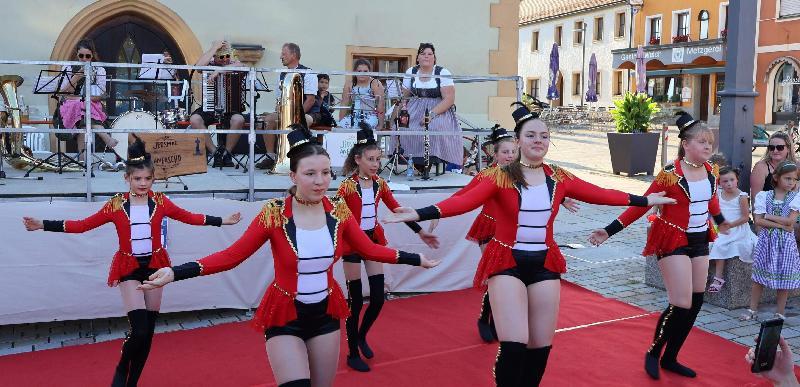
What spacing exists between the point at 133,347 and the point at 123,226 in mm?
832

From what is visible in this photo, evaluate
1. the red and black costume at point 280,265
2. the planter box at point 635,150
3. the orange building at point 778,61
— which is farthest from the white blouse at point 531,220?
the orange building at point 778,61

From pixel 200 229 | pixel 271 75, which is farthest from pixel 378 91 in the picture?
pixel 200 229

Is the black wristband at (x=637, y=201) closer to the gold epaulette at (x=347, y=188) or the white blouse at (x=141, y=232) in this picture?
the gold epaulette at (x=347, y=188)

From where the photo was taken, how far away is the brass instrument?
880cm

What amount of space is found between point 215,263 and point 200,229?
3.55m

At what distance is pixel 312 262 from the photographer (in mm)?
3812

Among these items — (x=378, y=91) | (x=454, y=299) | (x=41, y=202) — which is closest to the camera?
(x=41, y=202)

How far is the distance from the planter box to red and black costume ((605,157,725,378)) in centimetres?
1250

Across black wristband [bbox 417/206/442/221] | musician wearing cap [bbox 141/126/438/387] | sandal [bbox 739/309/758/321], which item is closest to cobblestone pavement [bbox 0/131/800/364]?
sandal [bbox 739/309/758/321]

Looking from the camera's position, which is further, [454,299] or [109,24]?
[109,24]

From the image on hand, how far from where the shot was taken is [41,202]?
661cm

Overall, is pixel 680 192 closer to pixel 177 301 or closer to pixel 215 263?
pixel 215 263

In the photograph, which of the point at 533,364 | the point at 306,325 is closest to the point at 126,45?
the point at 306,325

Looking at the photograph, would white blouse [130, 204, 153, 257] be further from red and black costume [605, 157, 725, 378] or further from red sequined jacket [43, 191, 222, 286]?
red and black costume [605, 157, 725, 378]
